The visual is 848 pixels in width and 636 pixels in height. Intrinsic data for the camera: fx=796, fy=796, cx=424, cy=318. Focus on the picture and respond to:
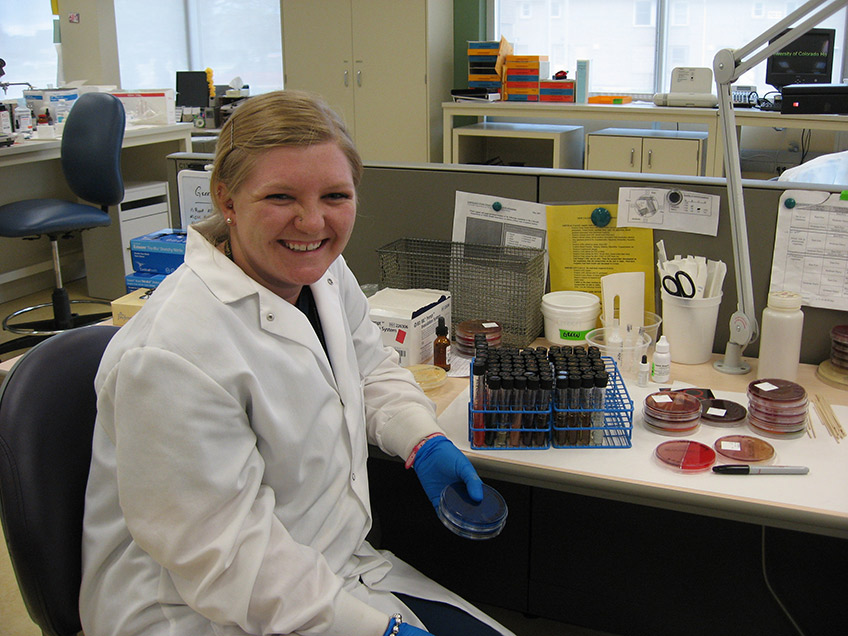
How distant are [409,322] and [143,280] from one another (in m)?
0.74

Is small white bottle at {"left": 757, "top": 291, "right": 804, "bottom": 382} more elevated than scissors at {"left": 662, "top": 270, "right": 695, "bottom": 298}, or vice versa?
scissors at {"left": 662, "top": 270, "right": 695, "bottom": 298}

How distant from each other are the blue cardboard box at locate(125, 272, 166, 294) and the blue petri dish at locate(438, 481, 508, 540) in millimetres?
1035

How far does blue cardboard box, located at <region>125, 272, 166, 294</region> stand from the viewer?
6.26ft

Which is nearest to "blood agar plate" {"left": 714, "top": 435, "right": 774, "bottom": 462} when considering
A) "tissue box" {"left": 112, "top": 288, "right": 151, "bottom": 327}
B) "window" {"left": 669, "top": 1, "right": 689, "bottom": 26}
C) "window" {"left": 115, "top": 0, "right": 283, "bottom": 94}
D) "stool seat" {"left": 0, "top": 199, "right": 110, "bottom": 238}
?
"tissue box" {"left": 112, "top": 288, "right": 151, "bottom": 327}

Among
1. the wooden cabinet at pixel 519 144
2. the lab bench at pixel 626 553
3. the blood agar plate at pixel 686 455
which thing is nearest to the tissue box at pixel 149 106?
the wooden cabinet at pixel 519 144

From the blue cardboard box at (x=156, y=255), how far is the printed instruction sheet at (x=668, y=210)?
1046 mm

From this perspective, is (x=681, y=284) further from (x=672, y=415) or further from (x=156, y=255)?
(x=156, y=255)

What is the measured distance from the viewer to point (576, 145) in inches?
202

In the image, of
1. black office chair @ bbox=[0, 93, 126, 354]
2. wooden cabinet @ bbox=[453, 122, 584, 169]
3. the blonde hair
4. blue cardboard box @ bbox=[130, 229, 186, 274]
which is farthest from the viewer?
wooden cabinet @ bbox=[453, 122, 584, 169]

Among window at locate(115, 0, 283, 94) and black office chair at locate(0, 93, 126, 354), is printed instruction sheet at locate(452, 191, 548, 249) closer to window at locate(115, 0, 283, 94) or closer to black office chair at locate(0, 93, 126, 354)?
black office chair at locate(0, 93, 126, 354)

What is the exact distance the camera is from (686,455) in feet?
3.96

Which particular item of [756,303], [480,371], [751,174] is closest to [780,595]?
[756,303]

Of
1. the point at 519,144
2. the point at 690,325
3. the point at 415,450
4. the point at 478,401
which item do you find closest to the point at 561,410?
the point at 478,401

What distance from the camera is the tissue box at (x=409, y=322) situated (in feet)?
5.15
